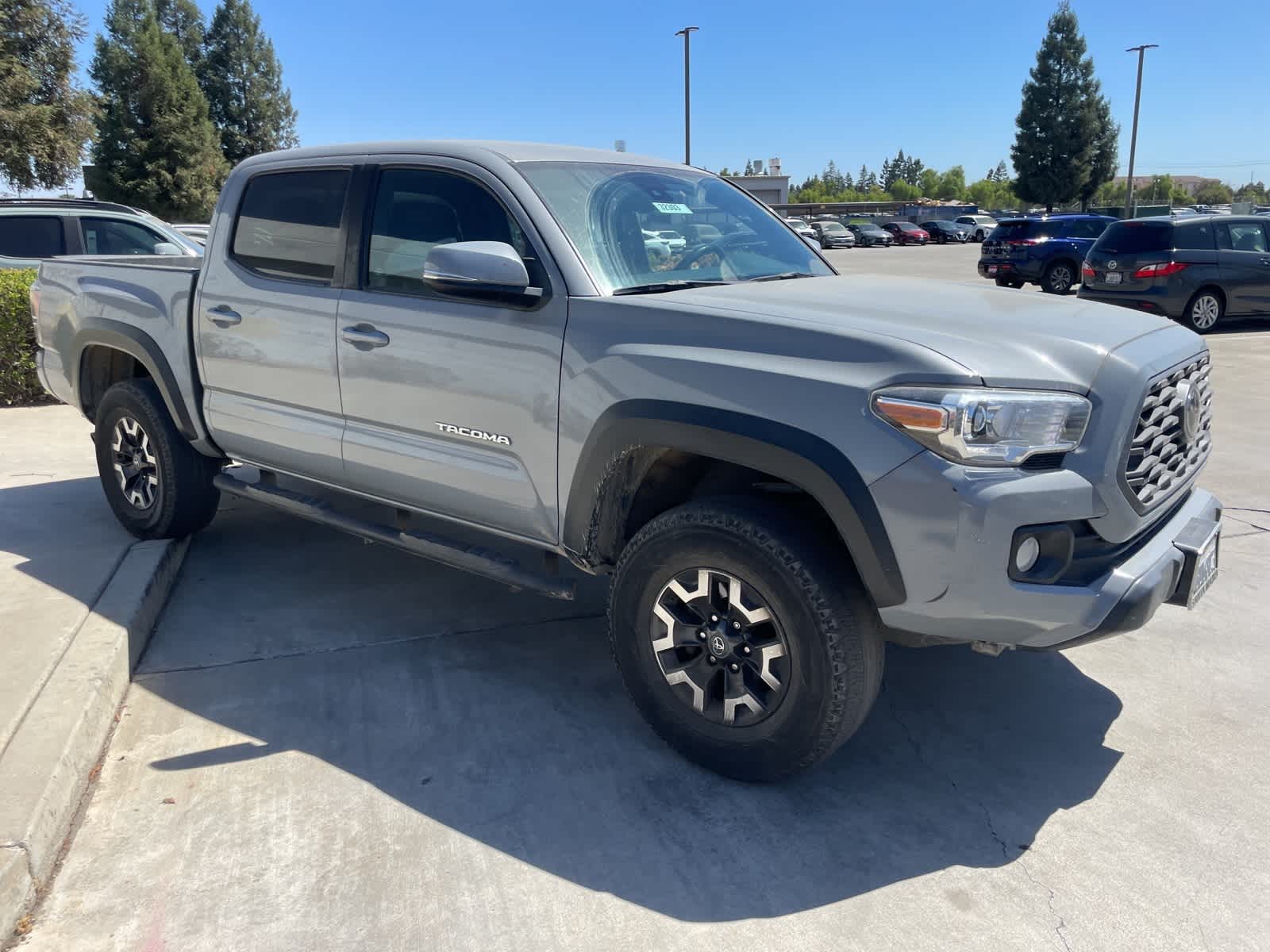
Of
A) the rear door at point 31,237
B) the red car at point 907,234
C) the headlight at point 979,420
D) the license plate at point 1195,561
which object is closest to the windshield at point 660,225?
the headlight at point 979,420

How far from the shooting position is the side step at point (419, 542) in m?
3.66

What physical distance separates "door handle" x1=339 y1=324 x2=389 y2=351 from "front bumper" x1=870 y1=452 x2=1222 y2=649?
209 cm

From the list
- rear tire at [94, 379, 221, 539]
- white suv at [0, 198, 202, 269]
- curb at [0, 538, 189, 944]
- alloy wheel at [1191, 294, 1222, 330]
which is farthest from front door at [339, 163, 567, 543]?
alloy wheel at [1191, 294, 1222, 330]

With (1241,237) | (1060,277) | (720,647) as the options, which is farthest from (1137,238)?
(720,647)

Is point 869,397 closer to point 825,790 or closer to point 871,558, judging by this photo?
point 871,558

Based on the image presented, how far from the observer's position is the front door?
354cm

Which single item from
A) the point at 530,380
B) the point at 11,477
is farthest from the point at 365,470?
the point at 11,477

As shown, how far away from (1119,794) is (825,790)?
906 millimetres

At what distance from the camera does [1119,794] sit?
3.20 m

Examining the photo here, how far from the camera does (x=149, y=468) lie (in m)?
5.34

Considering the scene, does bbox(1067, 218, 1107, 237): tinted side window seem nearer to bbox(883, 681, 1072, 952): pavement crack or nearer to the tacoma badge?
bbox(883, 681, 1072, 952): pavement crack

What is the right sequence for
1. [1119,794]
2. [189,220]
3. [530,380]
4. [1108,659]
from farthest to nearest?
1. [189,220]
2. [1108,659]
3. [530,380]
4. [1119,794]

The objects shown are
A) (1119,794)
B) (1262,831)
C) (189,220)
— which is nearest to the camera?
(1262,831)

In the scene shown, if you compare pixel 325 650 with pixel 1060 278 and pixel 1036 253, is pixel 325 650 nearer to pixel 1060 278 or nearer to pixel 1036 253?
pixel 1036 253
